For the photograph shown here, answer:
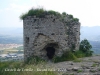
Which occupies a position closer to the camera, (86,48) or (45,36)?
(45,36)

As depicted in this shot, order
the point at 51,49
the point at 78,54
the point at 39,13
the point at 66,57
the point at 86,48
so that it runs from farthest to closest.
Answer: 1. the point at 86,48
2. the point at 51,49
3. the point at 78,54
4. the point at 66,57
5. the point at 39,13

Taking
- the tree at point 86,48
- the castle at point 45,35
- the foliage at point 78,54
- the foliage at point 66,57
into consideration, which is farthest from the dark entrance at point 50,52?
the tree at point 86,48

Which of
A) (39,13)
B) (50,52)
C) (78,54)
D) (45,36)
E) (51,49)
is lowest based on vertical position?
(78,54)

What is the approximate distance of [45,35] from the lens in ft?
46.6

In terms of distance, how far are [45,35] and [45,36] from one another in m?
0.07

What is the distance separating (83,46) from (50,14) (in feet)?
13.1

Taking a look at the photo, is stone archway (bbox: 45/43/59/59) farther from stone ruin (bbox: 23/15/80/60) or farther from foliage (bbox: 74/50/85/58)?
foliage (bbox: 74/50/85/58)

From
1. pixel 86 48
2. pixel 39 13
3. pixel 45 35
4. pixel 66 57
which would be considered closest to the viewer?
pixel 45 35

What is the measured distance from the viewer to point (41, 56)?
47.4ft

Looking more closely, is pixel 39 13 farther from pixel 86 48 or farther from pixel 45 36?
pixel 86 48

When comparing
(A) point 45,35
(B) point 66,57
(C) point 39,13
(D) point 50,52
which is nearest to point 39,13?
(C) point 39,13

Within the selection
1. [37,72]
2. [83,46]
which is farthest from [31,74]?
[83,46]

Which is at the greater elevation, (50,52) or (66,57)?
(50,52)

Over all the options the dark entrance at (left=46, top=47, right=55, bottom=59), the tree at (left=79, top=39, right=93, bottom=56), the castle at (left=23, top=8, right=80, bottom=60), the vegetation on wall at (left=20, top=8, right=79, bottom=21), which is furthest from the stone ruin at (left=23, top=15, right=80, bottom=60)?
the tree at (left=79, top=39, right=93, bottom=56)
